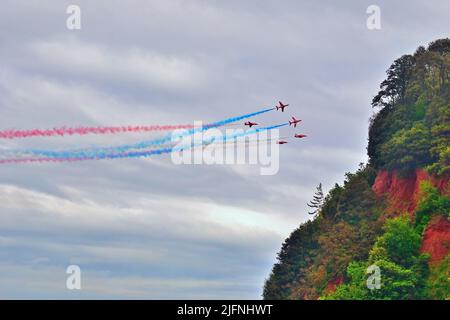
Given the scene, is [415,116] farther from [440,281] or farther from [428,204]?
[440,281]

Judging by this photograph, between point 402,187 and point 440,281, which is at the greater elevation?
point 402,187

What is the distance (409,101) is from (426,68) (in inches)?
269

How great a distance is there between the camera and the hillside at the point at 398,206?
456ft

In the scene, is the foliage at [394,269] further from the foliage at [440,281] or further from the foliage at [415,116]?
the foliage at [415,116]

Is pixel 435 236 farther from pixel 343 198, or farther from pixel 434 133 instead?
pixel 343 198

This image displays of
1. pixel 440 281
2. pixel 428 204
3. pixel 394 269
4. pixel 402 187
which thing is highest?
pixel 402 187

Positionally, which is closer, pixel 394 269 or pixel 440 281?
pixel 440 281

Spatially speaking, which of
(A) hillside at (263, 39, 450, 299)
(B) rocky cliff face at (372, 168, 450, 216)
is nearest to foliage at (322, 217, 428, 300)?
(A) hillside at (263, 39, 450, 299)

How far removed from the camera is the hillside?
139 m

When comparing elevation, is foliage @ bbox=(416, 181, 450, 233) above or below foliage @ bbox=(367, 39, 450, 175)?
below

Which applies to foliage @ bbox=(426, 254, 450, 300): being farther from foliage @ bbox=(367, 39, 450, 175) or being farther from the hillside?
foliage @ bbox=(367, 39, 450, 175)

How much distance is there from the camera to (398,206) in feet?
517

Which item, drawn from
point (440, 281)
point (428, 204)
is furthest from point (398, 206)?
point (440, 281)
